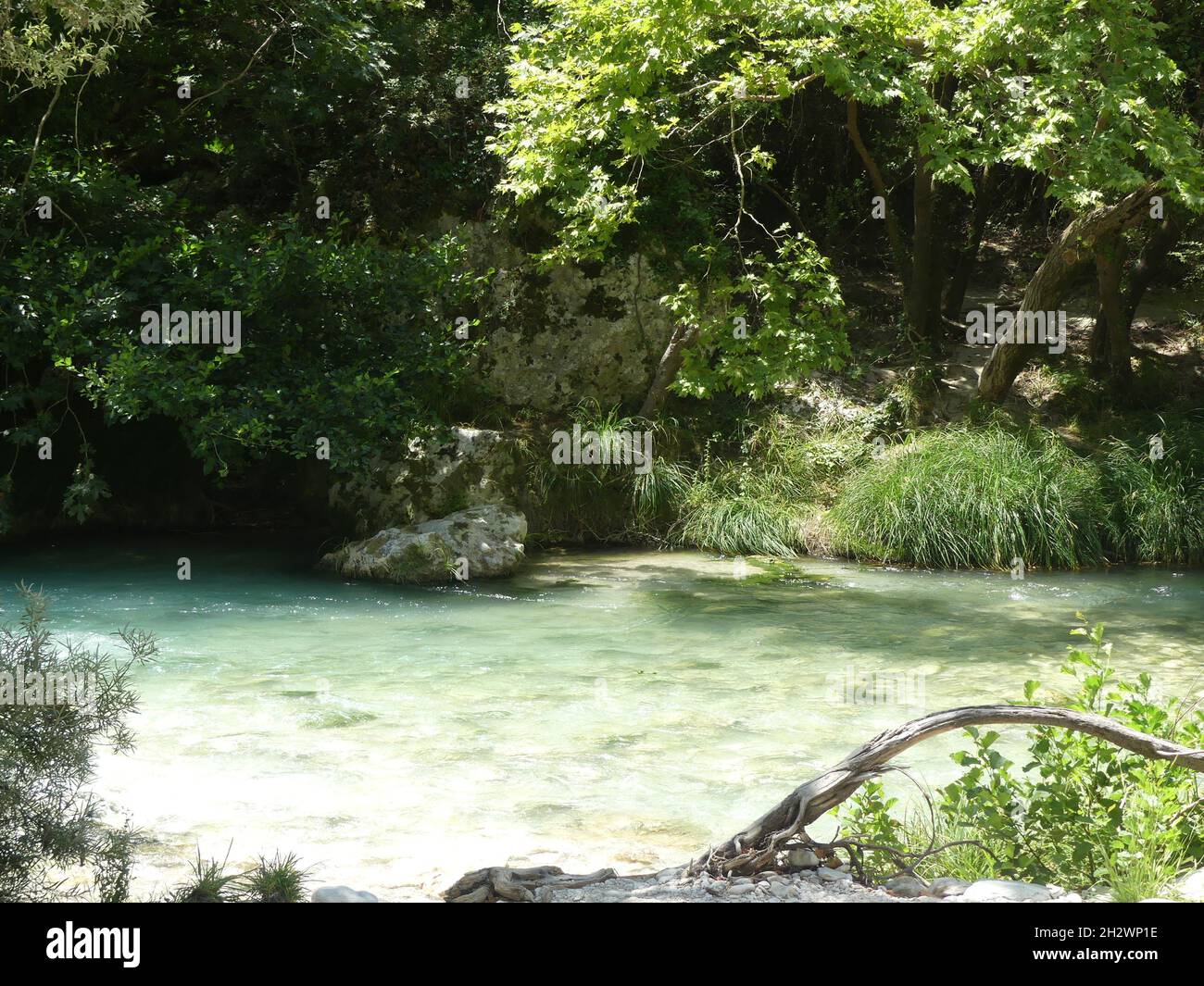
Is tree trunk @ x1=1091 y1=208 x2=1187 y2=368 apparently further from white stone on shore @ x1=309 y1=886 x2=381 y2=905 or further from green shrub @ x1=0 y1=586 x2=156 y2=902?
green shrub @ x1=0 y1=586 x2=156 y2=902

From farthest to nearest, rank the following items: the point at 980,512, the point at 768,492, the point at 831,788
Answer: the point at 768,492 → the point at 980,512 → the point at 831,788

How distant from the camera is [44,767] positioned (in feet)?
10.8

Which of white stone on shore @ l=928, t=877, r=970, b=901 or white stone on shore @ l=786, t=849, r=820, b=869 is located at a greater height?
white stone on shore @ l=786, t=849, r=820, b=869

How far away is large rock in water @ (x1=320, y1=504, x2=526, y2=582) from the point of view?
1114cm

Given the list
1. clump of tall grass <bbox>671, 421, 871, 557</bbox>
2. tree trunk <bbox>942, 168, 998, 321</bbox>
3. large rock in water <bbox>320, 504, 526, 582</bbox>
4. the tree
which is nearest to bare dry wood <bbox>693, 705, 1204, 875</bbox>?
the tree

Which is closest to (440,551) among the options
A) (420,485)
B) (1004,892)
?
(420,485)

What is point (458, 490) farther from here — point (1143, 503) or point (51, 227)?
point (1143, 503)

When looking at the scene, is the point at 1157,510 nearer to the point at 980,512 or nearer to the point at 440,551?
the point at 980,512

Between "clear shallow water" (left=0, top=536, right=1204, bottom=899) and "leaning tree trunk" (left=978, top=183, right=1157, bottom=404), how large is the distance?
319cm

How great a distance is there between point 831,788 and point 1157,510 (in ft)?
31.1

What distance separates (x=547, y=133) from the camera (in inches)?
447

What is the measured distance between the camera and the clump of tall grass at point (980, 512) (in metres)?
11.6

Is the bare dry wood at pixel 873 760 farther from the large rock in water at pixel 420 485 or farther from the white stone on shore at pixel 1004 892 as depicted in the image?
the large rock in water at pixel 420 485
